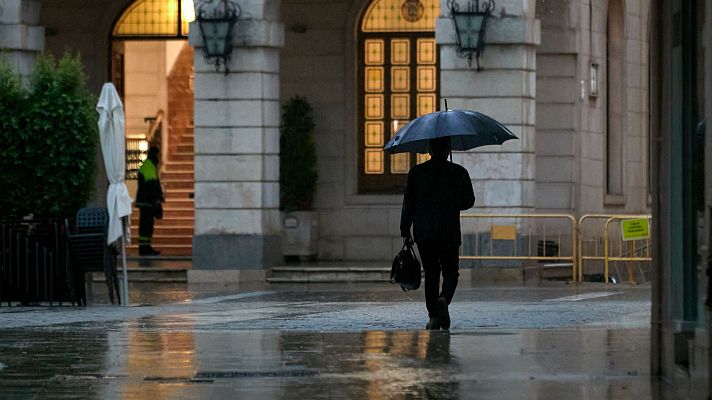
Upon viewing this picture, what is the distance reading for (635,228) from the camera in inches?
1003

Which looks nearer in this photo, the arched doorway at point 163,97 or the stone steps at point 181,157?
the arched doorway at point 163,97

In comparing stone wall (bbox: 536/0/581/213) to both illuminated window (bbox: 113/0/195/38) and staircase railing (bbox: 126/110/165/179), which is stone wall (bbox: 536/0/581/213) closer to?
illuminated window (bbox: 113/0/195/38)

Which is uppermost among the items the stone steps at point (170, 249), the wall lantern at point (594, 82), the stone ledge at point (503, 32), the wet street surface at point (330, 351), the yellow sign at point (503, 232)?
the stone ledge at point (503, 32)

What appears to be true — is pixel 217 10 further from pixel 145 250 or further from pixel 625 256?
pixel 625 256

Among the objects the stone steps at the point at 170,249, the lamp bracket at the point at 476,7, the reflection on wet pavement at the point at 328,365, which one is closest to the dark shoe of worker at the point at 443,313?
the reflection on wet pavement at the point at 328,365

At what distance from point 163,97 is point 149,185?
4652 mm

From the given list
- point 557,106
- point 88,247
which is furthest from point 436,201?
point 557,106

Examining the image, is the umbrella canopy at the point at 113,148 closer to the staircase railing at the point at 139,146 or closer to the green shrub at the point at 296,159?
the green shrub at the point at 296,159

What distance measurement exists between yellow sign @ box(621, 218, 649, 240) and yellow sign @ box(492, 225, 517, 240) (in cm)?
158

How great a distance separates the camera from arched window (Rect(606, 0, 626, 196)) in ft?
102

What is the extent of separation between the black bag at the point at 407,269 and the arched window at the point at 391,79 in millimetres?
14265

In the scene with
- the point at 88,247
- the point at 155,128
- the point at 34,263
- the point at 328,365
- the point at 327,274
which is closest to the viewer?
the point at 328,365

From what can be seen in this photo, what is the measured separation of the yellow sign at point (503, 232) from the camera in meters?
25.5

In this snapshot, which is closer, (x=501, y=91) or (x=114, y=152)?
(x=114, y=152)
